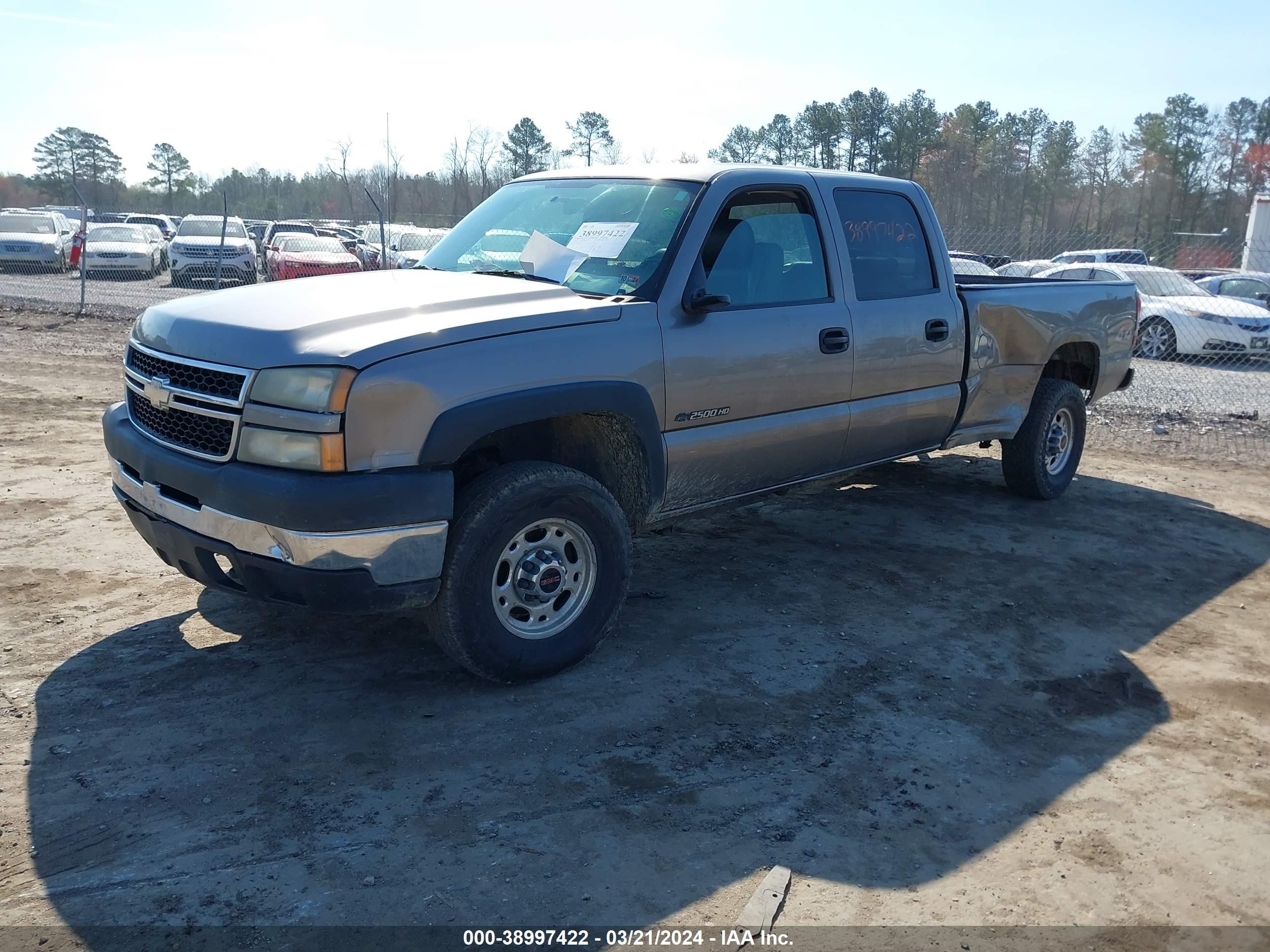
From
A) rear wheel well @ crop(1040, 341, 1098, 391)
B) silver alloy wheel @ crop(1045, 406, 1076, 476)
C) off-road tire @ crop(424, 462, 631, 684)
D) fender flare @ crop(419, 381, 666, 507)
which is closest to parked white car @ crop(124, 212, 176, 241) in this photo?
rear wheel well @ crop(1040, 341, 1098, 391)

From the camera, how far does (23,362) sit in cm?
1123

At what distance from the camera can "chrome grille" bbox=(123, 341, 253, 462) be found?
3.54 m

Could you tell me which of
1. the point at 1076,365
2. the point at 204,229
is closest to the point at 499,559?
the point at 1076,365

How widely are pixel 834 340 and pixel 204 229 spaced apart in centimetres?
2413

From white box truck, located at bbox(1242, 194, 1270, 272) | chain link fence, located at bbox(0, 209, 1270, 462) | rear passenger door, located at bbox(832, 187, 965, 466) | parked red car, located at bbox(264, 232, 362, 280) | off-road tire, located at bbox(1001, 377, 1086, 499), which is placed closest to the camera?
rear passenger door, located at bbox(832, 187, 965, 466)

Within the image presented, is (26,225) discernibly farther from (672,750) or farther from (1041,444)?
(672,750)

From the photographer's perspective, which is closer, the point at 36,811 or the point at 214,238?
the point at 36,811

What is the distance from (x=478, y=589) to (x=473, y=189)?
47487mm

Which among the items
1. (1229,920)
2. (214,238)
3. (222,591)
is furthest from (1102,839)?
(214,238)

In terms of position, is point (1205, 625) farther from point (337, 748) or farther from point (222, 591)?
point (222, 591)

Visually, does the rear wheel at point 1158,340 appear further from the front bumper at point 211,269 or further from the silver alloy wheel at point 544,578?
the front bumper at point 211,269

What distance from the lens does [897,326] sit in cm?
529

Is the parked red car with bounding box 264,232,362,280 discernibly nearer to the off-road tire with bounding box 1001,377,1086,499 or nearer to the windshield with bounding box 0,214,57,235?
the windshield with bounding box 0,214,57,235

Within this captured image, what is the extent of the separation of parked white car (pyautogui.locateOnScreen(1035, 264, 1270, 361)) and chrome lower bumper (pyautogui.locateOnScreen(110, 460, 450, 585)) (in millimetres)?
13696
